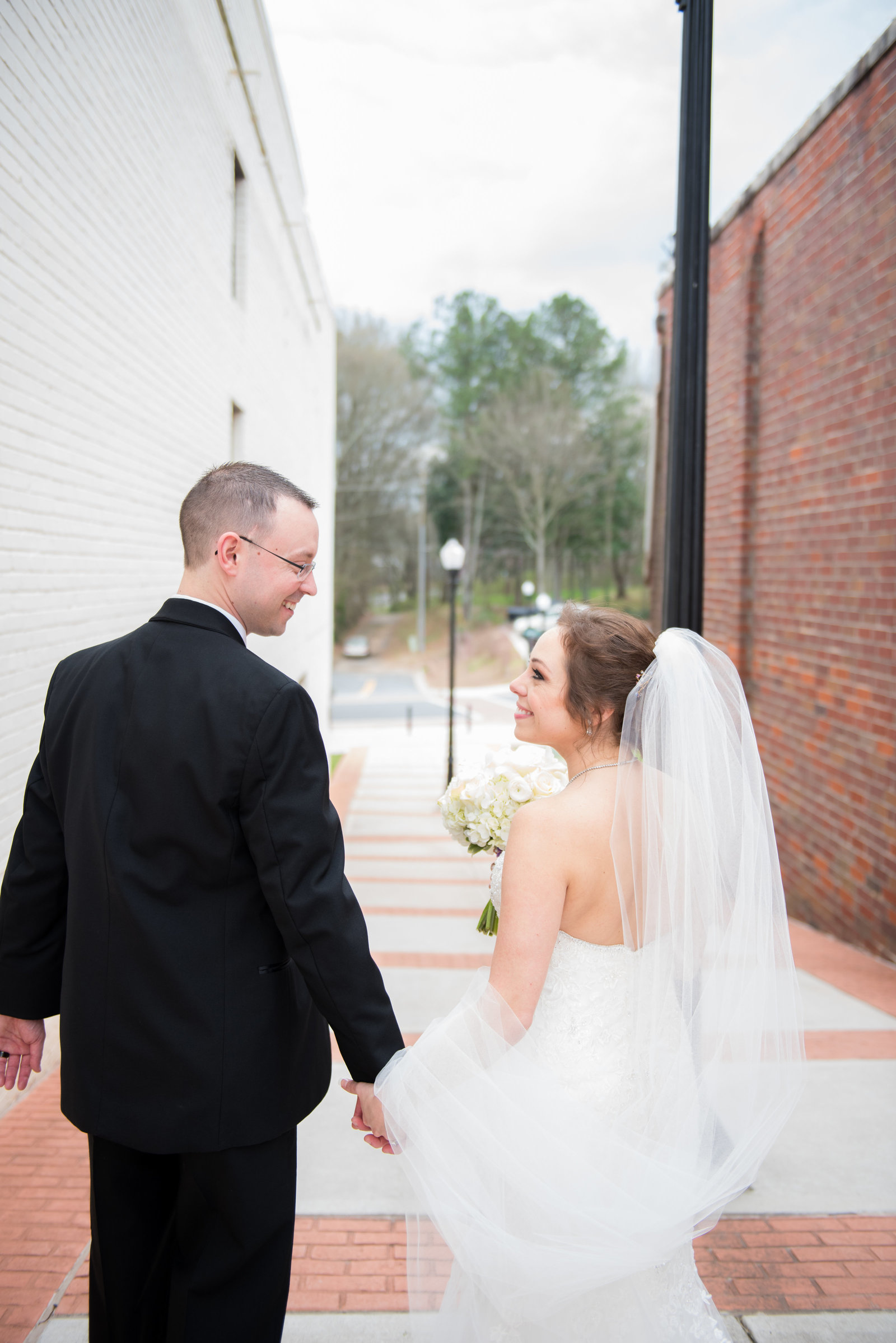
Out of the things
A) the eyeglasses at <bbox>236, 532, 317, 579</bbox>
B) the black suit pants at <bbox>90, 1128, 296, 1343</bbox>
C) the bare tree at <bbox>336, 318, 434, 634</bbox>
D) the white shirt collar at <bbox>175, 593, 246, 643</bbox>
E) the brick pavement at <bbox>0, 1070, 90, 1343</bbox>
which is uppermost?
the bare tree at <bbox>336, 318, 434, 634</bbox>

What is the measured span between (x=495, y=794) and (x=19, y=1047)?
1.32 m

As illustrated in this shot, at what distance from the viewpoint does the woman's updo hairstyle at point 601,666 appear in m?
2.11

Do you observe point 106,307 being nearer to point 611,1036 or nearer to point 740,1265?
point 611,1036

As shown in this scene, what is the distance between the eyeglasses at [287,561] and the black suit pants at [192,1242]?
1213 mm

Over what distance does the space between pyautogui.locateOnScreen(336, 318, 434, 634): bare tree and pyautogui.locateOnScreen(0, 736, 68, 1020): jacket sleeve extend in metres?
43.0

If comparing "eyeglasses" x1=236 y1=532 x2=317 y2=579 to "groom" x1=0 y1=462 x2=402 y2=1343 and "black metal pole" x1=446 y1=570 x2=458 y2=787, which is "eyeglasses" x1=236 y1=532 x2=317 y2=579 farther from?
"black metal pole" x1=446 y1=570 x2=458 y2=787

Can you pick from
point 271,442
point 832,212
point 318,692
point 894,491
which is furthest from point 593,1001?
point 318,692

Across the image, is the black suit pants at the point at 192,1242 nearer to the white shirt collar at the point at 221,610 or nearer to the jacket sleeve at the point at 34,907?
the jacket sleeve at the point at 34,907

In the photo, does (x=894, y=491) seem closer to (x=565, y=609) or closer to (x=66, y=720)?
(x=565, y=609)

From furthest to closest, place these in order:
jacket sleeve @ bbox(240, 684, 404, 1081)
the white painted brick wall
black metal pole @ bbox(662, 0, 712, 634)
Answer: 1. the white painted brick wall
2. black metal pole @ bbox(662, 0, 712, 634)
3. jacket sleeve @ bbox(240, 684, 404, 1081)

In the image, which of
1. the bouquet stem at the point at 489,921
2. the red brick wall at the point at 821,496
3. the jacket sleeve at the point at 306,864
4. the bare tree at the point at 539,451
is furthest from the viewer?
the bare tree at the point at 539,451

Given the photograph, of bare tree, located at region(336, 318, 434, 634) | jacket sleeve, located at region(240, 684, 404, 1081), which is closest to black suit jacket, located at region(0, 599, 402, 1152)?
jacket sleeve, located at region(240, 684, 404, 1081)

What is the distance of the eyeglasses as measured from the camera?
6.32 feet

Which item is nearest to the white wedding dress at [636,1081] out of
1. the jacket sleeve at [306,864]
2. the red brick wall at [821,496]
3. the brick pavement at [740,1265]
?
the jacket sleeve at [306,864]
